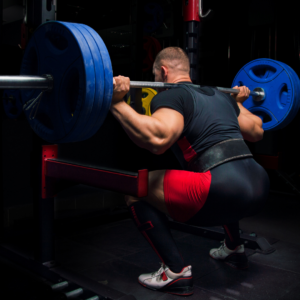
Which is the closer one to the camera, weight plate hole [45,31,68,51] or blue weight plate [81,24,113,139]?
blue weight plate [81,24,113,139]

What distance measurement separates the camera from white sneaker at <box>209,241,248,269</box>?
1971mm

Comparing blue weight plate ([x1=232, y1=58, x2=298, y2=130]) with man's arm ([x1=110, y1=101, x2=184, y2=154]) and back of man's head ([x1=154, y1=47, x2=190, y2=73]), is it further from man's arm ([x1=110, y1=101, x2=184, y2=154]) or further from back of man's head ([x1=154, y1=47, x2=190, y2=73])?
man's arm ([x1=110, y1=101, x2=184, y2=154])

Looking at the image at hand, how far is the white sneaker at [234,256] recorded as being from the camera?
1971mm

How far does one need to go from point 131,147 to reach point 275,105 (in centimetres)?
140

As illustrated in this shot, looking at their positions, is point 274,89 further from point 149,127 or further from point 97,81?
point 97,81

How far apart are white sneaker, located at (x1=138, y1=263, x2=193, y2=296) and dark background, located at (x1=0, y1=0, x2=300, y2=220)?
1422 mm

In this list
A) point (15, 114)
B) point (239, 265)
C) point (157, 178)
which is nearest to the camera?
point (157, 178)

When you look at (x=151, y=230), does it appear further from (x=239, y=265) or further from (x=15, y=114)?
(x=15, y=114)

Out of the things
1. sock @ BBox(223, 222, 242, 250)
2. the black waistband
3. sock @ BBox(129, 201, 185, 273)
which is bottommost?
sock @ BBox(223, 222, 242, 250)

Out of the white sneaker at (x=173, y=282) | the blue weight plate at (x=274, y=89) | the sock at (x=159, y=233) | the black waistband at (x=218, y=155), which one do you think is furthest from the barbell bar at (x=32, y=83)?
the blue weight plate at (x=274, y=89)

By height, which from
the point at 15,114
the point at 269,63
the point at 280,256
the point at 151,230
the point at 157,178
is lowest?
the point at 280,256

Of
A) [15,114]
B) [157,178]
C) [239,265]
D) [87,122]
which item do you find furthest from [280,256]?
[15,114]

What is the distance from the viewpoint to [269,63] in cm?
233

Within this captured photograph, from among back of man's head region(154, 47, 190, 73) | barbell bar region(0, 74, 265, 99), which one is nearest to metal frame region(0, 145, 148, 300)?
barbell bar region(0, 74, 265, 99)
